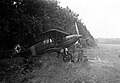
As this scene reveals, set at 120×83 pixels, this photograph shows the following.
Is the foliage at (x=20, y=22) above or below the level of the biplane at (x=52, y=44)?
above

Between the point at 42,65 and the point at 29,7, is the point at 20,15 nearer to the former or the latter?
the point at 29,7

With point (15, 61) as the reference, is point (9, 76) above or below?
below

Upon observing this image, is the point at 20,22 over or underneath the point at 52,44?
over

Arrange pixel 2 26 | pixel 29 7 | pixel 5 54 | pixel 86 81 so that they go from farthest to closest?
pixel 29 7 → pixel 5 54 → pixel 2 26 → pixel 86 81

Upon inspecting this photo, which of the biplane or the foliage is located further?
the biplane

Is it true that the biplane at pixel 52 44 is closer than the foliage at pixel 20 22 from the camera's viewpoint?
No

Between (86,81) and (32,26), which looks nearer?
(86,81)

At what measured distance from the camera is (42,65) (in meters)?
9.98

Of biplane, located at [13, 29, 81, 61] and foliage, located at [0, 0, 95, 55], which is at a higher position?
foliage, located at [0, 0, 95, 55]

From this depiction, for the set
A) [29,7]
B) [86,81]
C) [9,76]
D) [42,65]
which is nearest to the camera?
[86,81]

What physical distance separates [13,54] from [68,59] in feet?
17.7

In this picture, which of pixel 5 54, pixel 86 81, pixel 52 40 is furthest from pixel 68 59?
pixel 5 54

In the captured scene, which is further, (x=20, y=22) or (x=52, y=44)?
(x=52, y=44)

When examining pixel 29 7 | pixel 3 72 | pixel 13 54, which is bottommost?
pixel 3 72
